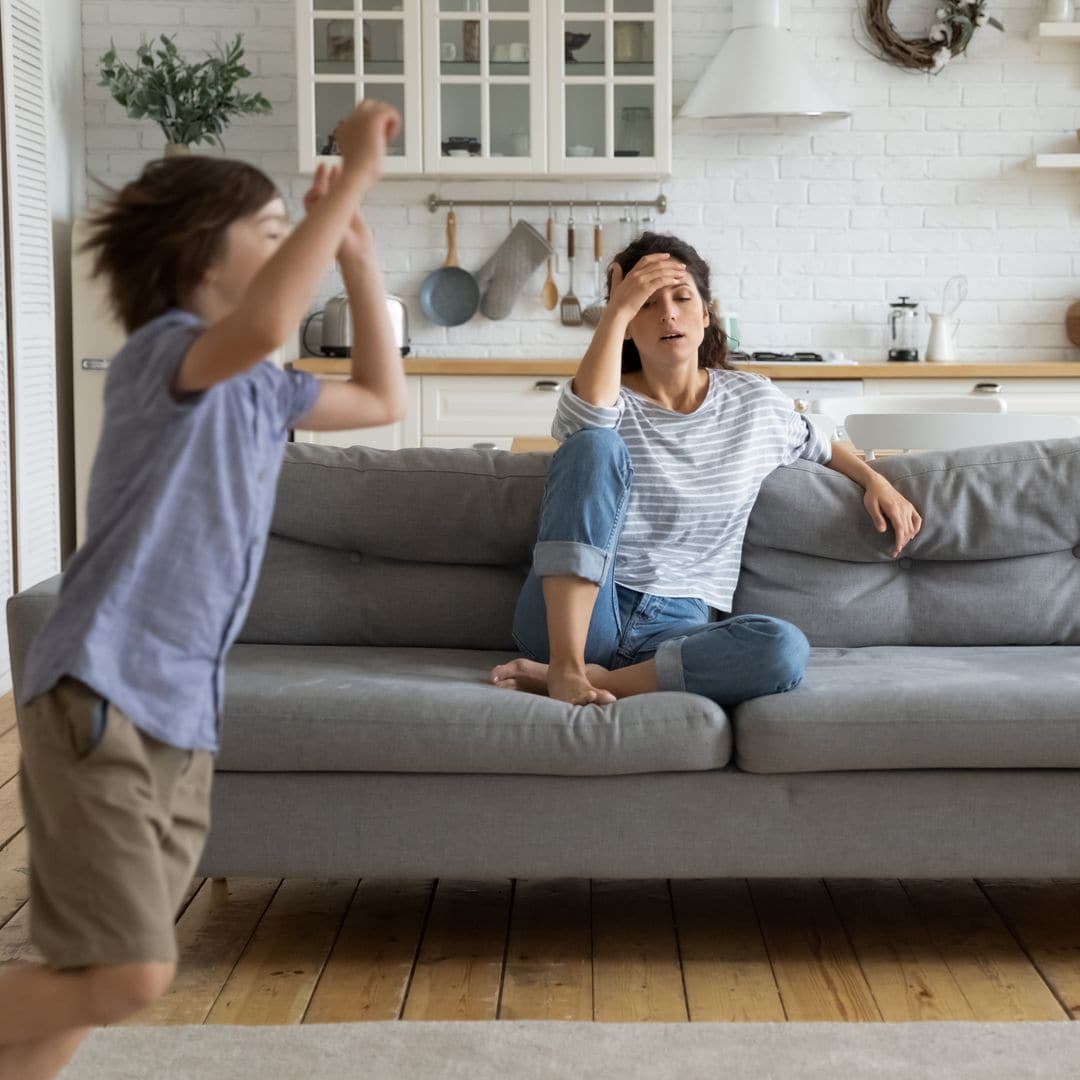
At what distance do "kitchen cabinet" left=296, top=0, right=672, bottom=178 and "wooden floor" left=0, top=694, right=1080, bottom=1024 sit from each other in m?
3.29

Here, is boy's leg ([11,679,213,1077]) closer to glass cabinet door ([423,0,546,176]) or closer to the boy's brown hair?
the boy's brown hair

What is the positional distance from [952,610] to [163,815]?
1731 millimetres

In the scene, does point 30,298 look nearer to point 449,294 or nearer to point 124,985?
point 449,294

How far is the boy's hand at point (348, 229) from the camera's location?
134 cm

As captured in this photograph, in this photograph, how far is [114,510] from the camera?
4.24 feet

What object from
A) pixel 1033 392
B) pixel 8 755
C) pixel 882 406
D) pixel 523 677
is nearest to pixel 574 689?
pixel 523 677

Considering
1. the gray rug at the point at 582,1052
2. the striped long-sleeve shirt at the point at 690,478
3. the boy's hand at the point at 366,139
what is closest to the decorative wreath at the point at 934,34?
the striped long-sleeve shirt at the point at 690,478

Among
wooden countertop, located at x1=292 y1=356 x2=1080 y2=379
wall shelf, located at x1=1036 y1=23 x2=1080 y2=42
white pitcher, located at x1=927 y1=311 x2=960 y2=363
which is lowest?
wooden countertop, located at x1=292 y1=356 x2=1080 y2=379

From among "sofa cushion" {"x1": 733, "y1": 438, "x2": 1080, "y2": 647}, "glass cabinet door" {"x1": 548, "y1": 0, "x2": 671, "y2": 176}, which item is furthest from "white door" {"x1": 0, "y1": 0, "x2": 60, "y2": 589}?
"sofa cushion" {"x1": 733, "y1": 438, "x2": 1080, "y2": 647}

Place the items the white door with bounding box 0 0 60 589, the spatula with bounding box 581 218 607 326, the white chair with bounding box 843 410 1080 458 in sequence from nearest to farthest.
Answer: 1. the white chair with bounding box 843 410 1080 458
2. the white door with bounding box 0 0 60 589
3. the spatula with bounding box 581 218 607 326

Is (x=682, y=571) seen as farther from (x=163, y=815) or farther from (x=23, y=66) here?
(x=23, y=66)

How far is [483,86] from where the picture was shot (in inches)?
209

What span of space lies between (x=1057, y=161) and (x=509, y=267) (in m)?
1.97

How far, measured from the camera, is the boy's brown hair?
1325 millimetres
